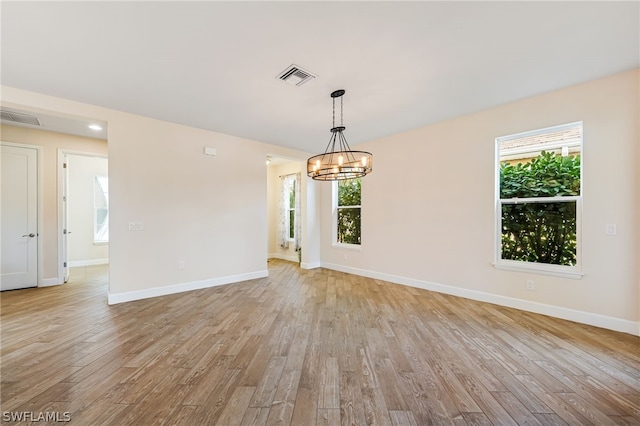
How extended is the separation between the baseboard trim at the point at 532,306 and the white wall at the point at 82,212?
24.4ft

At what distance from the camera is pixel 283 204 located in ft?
23.9

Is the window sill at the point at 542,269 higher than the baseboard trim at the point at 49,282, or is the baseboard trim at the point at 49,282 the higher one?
the window sill at the point at 542,269

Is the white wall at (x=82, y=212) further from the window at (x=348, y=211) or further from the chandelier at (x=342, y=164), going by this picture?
the chandelier at (x=342, y=164)

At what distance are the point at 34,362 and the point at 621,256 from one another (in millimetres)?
5825

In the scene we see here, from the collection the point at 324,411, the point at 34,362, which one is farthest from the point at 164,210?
the point at 324,411

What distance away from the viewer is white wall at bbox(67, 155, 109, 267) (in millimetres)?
6434

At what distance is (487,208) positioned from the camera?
12.1ft

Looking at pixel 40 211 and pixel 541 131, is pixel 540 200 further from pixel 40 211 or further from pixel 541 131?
pixel 40 211

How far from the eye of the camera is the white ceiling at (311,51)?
1.88 meters

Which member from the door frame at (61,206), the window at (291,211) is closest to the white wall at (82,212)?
the door frame at (61,206)

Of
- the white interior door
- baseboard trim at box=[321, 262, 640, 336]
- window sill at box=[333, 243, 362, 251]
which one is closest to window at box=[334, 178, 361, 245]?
window sill at box=[333, 243, 362, 251]

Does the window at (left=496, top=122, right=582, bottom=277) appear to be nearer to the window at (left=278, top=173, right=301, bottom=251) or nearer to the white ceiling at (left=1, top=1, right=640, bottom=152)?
the white ceiling at (left=1, top=1, right=640, bottom=152)

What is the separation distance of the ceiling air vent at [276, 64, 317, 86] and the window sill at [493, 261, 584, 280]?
3558 mm

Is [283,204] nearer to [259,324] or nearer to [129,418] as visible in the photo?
[259,324]
